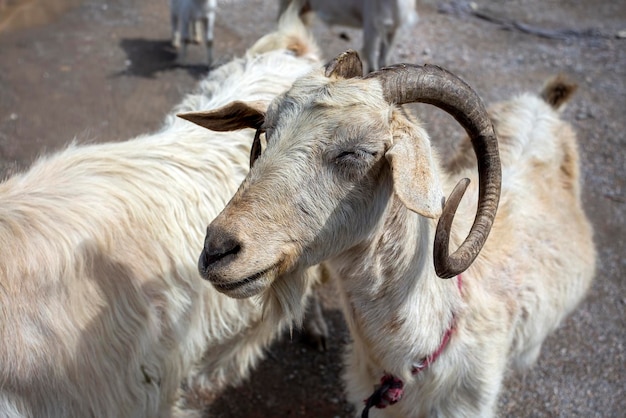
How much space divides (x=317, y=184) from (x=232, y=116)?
68cm

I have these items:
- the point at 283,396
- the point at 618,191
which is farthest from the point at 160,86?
the point at 618,191

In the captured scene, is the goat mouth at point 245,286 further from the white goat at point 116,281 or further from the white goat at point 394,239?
the white goat at point 116,281

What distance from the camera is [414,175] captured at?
208 centimetres

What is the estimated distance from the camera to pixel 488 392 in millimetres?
2871

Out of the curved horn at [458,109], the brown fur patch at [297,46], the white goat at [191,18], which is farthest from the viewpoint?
the white goat at [191,18]

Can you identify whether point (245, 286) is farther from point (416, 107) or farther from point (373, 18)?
point (373, 18)

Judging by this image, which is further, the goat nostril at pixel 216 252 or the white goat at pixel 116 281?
the white goat at pixel 116 281

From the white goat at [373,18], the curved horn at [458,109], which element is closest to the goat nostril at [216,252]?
the curved horn at [458,109]

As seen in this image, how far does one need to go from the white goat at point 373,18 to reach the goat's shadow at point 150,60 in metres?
1.36

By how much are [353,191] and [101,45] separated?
22.5 feet

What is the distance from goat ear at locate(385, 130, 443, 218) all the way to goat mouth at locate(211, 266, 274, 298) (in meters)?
0.51

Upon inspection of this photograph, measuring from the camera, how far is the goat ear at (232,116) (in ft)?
8.55

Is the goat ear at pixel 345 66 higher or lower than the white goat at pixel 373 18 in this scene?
higher

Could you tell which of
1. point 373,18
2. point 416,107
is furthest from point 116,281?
point 373,18
